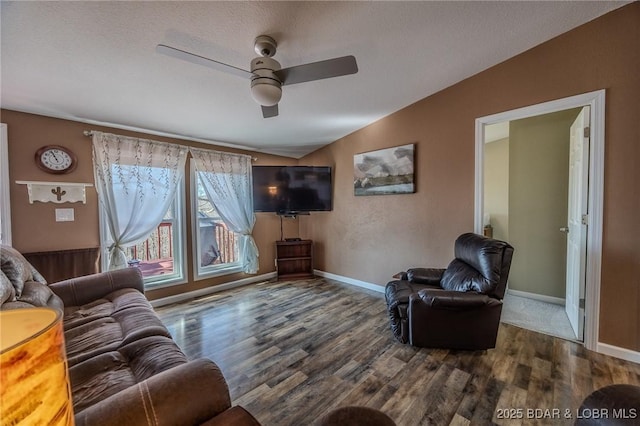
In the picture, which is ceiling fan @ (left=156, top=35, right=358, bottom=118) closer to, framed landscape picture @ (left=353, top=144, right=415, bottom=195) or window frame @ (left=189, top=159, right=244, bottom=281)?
framed landscape picture @ (left=353, top=144, right=415, bottom=195)

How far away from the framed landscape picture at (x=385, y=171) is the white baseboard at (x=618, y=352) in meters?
2.18

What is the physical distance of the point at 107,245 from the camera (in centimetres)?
298

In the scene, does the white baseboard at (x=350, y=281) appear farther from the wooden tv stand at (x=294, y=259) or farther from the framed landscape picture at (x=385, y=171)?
the framed landscape picture at (x=385, y=171)

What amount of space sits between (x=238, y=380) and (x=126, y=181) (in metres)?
2.60

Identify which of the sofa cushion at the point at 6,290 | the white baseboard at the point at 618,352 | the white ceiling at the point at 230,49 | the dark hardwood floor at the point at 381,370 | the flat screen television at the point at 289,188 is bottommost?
the dark hardwood floor at the point at 381,370

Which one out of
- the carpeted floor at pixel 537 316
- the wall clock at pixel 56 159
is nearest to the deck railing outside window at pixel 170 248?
the wall clock at pixel 56 159

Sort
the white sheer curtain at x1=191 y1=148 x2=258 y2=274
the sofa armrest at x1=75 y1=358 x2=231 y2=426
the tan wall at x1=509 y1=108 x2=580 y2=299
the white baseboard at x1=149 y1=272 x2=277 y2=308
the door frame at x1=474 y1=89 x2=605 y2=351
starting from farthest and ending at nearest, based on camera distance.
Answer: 1. the white sheer curtain at x1=191 y1=148 x2=258 y2=274
2. the white baseboard at x1=149 y1=272 x2=277 y2=308
3. the tan wall at x1=509 y1=108 x2=580 y2=299
4. the door frame at x1=474 y1=89 x2=605 y2=351
5. the sofa armrest at x1=75 y1=358 x2=231 y2=426

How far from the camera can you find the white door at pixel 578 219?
2.26m

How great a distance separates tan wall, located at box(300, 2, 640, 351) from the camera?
2.05m

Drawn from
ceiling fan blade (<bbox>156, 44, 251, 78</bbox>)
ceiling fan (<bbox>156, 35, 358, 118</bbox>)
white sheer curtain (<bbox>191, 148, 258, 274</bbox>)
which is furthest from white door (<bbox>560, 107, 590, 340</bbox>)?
white sheer curtain (<bbox>191, 148, 258, 274</bbox>)

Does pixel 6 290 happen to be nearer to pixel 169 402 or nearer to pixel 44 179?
pixel 169 402

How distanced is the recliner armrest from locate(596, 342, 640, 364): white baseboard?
3.23 feet

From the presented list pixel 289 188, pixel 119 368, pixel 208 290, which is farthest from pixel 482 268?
pixel 208 290

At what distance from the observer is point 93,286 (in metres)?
2.24
